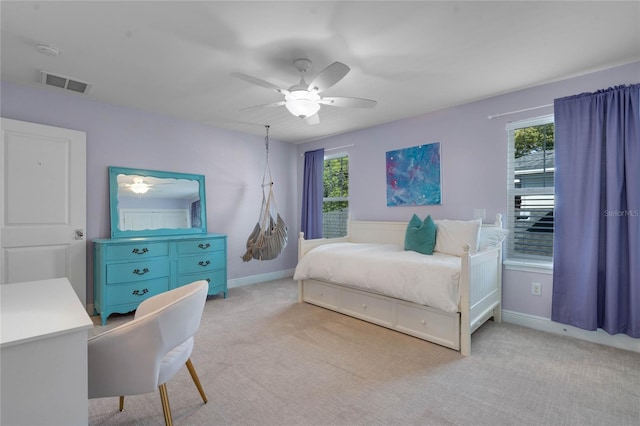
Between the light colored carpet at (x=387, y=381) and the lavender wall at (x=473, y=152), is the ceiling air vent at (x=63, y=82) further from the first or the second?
the lavender wall at (x=473, y=152)

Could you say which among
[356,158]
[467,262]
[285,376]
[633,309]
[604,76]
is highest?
[604,76]

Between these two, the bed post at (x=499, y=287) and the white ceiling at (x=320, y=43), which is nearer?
the white ceiling at (x=320, y=43)

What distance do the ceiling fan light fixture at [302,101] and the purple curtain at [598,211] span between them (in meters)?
2.24

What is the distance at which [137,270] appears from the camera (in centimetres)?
327

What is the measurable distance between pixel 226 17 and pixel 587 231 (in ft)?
10.6

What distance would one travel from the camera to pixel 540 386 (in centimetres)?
195

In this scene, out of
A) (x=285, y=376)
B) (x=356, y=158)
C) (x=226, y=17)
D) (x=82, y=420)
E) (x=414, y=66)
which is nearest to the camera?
(x=82, y=420)

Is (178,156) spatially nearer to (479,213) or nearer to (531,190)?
(479,213)

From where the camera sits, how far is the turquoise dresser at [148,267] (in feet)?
10.2

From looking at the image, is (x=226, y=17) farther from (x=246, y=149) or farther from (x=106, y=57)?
(x=246, y=149)

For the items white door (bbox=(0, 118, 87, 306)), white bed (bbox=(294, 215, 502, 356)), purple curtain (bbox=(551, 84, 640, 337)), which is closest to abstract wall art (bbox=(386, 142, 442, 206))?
white bed (bbox=(294, 215, 502, 356))

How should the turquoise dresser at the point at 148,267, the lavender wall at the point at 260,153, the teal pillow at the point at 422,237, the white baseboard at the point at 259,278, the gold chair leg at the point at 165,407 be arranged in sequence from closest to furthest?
the gold chair leg at the point at 165,407, the lavender wall at the point at 260,153, the turquoise dresser at the point at 148,267, the teal pillow at the point at 422,237, the white baseboard at the point at 259,278

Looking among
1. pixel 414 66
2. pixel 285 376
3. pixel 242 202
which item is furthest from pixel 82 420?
pixel 242 202

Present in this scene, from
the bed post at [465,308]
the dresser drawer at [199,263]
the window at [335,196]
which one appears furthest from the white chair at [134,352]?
the window at [335,196]
